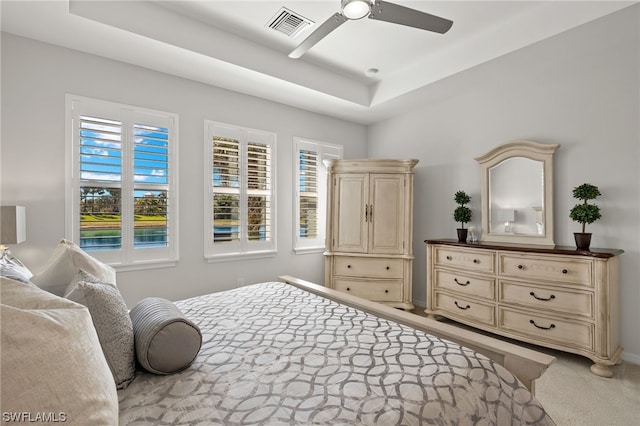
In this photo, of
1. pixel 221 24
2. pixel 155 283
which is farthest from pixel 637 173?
pixel 155 283

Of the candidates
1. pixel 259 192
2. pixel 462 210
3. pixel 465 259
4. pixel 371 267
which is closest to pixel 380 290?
pixel 371 267

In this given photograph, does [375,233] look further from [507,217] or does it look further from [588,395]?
[588,395]

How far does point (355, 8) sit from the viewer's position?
191 cm

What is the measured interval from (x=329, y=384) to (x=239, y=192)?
9.47 ft

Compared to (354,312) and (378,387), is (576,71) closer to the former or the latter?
(354,312)

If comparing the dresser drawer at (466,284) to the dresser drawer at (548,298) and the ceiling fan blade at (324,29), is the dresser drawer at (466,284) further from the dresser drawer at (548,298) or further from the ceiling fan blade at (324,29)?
the ceiling fan blade at (324,29)

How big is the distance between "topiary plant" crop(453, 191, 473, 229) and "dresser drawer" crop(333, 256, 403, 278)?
83cm

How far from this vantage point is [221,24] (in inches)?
110

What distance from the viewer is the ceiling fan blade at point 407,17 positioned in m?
1.89

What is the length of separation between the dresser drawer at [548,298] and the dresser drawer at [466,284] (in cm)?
11

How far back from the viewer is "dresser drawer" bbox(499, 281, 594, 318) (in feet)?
8.23

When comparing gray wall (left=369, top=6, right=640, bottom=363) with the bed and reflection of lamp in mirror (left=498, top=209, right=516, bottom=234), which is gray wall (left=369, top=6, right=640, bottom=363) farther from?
the bed

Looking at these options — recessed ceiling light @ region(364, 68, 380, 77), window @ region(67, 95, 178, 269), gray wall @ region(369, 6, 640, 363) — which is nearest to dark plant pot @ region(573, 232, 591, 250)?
gray wall @ region(369, 6, 640, 363)

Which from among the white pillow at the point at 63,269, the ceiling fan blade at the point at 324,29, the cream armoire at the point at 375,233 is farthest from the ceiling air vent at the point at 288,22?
the white pillow at the point at 63,269
